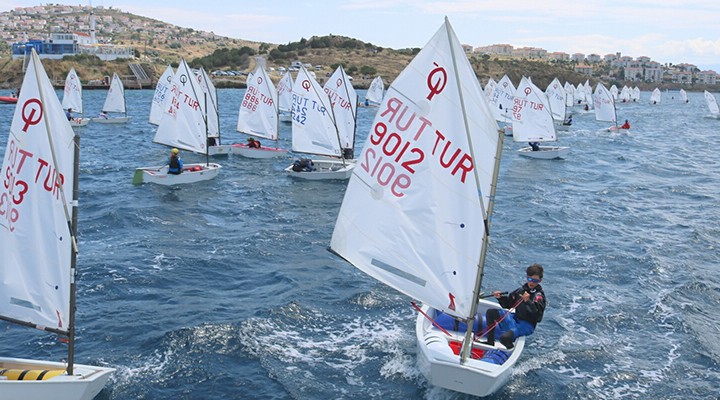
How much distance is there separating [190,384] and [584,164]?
Answer: 40.9 metres

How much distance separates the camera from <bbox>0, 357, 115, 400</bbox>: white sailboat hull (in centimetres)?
1205

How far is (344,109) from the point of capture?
41.2 m

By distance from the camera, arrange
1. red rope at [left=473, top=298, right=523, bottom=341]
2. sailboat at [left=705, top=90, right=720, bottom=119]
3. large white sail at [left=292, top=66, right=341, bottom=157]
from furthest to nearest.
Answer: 1. sailboat at [left=705, top=90, right=720, bottom=119]
2. large white sail at [left=292, top=66, right=341, bottom=157]
3. red rope at [left=473, top=298, right=523, bottom=341]

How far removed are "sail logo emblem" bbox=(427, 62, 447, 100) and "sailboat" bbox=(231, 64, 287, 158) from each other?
32.5m

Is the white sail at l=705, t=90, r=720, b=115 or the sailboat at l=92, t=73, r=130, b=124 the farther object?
the white sail at l=705, t=90, r=720, b=115

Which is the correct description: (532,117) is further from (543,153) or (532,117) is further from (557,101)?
(557,101)

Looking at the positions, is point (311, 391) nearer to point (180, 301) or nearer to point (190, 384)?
point (190, 384)

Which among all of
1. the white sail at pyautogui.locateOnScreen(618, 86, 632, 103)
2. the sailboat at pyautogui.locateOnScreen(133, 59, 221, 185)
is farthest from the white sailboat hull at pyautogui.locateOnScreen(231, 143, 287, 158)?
the white sail at pyautogui.locateOnScreen(618, 86, 632, 103)

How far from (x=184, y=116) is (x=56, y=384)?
29.2 metres

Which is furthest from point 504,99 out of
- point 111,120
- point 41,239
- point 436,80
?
point 41,239

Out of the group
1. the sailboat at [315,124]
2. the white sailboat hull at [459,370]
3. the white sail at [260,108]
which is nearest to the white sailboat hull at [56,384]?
the white sailboat hull at [459,370]

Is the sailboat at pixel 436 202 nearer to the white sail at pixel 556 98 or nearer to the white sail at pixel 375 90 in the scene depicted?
the white sail at pixel 556 98

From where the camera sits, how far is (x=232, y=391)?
14.8 metres

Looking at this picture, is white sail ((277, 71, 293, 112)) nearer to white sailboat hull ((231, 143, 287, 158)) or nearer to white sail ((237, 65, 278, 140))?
white sail ((237, 65, 278, 140))
